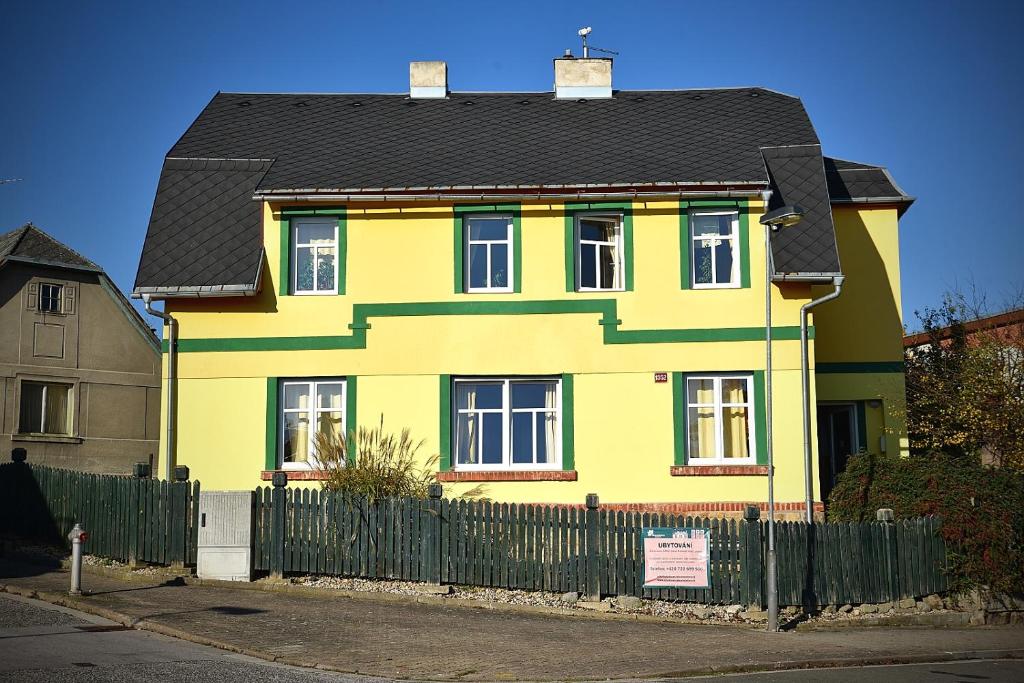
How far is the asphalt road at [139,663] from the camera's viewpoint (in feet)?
35.7

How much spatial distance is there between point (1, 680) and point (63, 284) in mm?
20801

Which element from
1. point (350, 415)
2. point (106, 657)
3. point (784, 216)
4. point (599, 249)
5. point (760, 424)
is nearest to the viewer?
point (106, 657)

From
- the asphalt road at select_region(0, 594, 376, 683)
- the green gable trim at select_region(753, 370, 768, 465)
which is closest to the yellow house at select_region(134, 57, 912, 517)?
the green gable trim at select_region(753, 370, 768, 465)

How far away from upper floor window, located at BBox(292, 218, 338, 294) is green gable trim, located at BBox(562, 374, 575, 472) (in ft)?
15.3

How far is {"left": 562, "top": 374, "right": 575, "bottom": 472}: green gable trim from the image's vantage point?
67.4 ft

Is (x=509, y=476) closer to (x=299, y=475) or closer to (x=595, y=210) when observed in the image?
(x=299, y=475)

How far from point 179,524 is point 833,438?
1336 centimetres

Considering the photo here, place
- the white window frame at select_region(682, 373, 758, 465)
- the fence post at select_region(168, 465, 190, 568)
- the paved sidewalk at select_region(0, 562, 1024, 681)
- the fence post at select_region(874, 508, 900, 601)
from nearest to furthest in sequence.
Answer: the paved sidewalk at select_region(0, 562, 1024, 681) < the fence post at select_region(874, 508, 900, 601) < the fence post at select_region(168, 465, 190, 568) < the white window frame at select_region(682, 373, 758, 465)

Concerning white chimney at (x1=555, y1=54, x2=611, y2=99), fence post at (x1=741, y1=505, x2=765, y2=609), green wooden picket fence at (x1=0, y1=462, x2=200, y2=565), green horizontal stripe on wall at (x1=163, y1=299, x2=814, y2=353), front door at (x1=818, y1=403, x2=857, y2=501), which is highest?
white chimney at (x1=555, y1=54, x2=611, y2=99)

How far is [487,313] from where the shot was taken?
2098 cm

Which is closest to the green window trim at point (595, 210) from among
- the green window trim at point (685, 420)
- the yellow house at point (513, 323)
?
the yellow house at point (513, 323)

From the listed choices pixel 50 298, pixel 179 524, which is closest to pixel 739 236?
pixel 179 524

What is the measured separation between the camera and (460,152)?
22.7 metres

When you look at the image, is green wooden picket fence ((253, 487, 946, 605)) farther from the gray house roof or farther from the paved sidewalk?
the gray house roof
